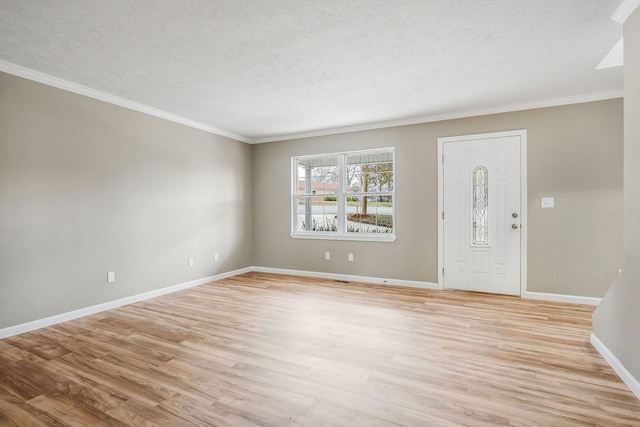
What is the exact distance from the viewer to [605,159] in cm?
374

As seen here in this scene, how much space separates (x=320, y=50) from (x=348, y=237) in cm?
318

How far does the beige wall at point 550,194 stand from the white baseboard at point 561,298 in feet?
0.17

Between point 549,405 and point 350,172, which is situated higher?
point 350,172

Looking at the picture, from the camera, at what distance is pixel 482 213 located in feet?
A: 14.3

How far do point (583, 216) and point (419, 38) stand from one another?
311cm

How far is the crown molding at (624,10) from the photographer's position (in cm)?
205

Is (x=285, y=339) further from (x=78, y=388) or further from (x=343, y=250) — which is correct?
(x=343, y=250)

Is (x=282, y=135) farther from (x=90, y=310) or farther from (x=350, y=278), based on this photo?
(x=90, y=310)

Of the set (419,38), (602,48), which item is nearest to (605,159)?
(602,48)

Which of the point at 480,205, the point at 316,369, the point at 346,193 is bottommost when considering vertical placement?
the point at 316,369

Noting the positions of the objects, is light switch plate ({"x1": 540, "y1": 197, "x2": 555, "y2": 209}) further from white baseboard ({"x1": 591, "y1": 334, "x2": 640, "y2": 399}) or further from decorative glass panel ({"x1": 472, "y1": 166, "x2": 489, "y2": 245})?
white baseboard ({"x1": 591, "y1": 334, "x2": 640, "y2": 399})

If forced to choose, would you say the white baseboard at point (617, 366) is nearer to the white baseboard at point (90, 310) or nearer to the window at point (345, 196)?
the window at point (345, 196)

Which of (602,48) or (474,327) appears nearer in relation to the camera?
(602,48)

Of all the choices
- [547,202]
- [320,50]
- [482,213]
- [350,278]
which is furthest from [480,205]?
[320,50]
